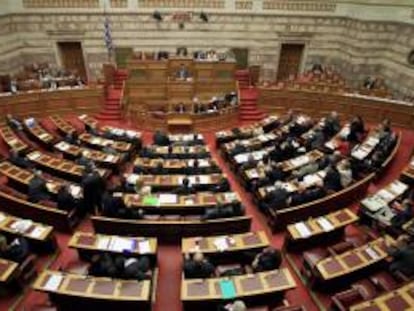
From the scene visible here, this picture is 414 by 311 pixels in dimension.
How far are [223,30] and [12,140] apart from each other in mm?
9958

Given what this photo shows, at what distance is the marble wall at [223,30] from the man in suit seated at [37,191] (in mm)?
9317

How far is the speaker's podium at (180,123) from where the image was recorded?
13.4m

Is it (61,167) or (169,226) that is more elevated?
(61,167)

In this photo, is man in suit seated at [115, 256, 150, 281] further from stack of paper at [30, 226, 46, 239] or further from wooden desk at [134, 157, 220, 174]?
wooden desk at [134, 157, 220, 174]

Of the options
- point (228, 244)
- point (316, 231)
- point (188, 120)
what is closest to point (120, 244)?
point (228, 244)

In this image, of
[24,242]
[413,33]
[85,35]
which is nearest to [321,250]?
[24,242]

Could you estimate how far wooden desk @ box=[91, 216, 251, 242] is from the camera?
714 centimetres

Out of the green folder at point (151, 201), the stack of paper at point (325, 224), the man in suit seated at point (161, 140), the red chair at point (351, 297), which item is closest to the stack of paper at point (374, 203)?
the stack of paper at point (325, 224)

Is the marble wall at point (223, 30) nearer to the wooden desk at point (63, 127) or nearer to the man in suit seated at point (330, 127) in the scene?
the wooden desk at point (63, 127)

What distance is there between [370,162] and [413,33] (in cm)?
724

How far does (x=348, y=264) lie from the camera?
6.07 metres

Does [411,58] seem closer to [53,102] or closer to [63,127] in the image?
[63,127]

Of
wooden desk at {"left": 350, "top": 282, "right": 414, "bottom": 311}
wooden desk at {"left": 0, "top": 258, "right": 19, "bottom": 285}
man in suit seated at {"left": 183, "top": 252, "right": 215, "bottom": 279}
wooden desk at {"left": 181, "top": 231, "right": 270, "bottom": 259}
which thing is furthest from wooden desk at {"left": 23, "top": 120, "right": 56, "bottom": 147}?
wooden desk at {"left": 350, "top": 282, "right": 414, "bottom": 311}

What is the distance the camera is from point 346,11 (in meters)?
15.8
